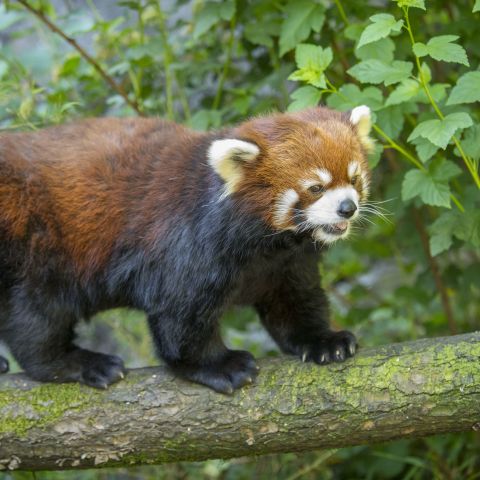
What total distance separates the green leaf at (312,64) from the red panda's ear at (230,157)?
408mm

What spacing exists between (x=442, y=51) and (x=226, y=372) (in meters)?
1.59

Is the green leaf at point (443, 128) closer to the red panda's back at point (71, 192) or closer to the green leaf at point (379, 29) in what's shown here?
the green leaf at point (379, 29)

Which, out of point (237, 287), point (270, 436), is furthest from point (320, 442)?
point (237, 287)

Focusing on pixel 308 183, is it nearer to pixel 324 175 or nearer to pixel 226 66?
pixel 324 175

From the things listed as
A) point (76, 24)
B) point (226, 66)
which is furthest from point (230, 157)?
point (76, 24)

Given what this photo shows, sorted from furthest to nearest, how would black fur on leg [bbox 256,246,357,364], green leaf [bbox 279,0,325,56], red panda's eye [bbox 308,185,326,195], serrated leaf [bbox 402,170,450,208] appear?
green leaf [bbox 279,0,325,56] < black fur on leg [bbox 256,246,357,364] < serrated leaf [bbox 402,170,450,208] < red panda's eye [bbox 308,185,326,195]

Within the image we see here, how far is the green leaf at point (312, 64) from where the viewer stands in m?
3.48

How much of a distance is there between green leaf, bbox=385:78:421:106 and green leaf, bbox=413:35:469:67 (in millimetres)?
200

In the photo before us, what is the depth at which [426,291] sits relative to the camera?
5.04 m

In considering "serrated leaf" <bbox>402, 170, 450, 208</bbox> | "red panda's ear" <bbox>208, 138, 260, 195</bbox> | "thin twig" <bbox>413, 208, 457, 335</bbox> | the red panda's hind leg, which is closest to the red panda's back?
the red panda's hind leg

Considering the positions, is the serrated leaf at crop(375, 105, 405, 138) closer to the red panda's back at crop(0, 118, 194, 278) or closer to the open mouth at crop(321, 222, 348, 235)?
the open mouth at crop(321, 222, 348, 235)

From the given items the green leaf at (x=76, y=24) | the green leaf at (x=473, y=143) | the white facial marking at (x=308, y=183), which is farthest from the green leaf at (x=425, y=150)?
the green leaf at (x=76, y=24)

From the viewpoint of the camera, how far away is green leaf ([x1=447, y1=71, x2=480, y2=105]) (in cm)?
325

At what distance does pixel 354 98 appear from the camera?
372cm
